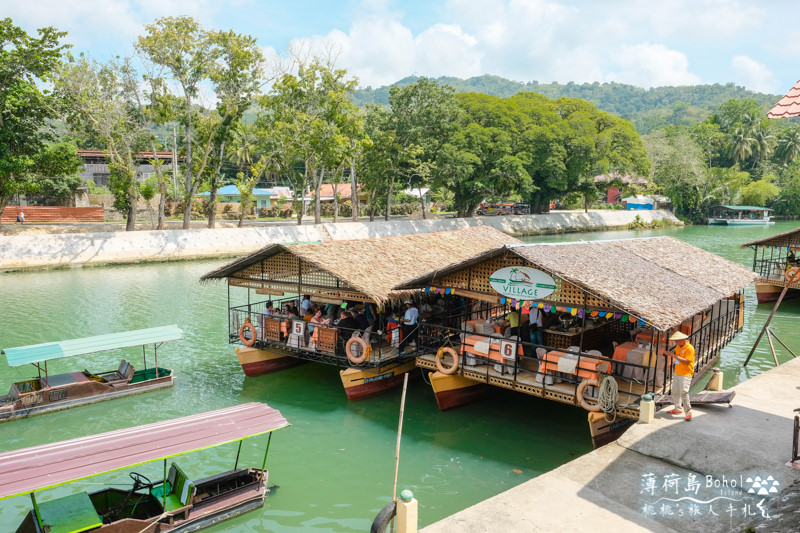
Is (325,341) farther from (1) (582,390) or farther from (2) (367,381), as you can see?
(1) (582,390)

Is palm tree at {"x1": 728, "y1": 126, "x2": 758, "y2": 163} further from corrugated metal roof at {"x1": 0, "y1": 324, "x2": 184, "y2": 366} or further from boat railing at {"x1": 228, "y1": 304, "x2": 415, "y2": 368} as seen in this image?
corrugated metal roof at {"x1": 0, "y1": 324, "x2": 184, "y2": 366}

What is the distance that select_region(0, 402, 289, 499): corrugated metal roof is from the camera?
7969mm

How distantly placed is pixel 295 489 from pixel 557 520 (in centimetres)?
501

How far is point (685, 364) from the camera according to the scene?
36.3ft

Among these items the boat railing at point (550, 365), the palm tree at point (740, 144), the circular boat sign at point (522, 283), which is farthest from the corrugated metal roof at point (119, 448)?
the palm tree at point (740, 144)

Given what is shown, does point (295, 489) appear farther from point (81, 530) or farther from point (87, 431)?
point (87, 431)

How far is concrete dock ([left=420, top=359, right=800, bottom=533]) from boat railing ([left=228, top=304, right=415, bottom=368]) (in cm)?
616

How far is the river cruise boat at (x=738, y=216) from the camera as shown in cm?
7356

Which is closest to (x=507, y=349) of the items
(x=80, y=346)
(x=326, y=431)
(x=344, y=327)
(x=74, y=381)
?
(x=344, y=327)

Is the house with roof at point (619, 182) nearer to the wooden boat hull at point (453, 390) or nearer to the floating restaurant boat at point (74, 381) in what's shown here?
the wooden boat hull at point (453, 390)

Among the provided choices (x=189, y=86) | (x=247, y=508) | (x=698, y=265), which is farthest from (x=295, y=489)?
(x=189, y=86)

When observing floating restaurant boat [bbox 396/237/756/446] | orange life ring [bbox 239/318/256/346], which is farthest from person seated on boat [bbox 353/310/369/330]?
orange life ring [bbox 239/318/256/346]

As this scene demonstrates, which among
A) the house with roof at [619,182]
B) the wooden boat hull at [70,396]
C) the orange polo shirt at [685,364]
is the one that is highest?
the house with roof at [619,182]

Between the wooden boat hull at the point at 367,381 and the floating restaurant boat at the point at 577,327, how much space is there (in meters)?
0.92
